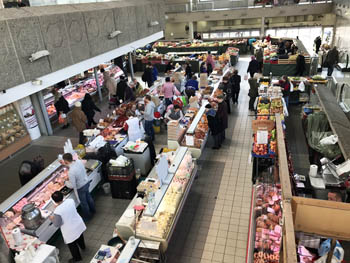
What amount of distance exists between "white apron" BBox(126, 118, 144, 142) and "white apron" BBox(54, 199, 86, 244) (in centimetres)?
388

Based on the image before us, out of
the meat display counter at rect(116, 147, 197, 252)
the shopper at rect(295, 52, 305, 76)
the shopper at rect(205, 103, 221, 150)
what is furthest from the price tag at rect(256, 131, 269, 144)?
the shopper at rect(295, 52, 305, 76)

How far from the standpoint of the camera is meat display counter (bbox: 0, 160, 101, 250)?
612 cm

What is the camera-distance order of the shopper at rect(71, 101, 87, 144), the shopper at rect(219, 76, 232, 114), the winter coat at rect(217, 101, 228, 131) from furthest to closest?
1. the shopper at rect(219, 76, 232, 114)
2. the shopper at rect(71, 101, 87, 144)
3. the winter coat at rect(217, 101, 228, 131)

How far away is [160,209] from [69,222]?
1.85 metres

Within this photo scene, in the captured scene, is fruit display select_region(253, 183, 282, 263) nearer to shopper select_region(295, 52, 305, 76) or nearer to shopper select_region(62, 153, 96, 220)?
shopper select_region(62, 153, 96, 220)

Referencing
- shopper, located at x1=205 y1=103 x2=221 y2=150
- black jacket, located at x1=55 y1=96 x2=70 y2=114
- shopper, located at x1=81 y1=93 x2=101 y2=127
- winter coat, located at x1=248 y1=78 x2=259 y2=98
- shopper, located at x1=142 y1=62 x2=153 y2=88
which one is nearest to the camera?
shopper, located at x1=205 y1=103 x2=221 y2=150

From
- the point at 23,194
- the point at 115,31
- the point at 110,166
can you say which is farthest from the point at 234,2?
the point at 23,194

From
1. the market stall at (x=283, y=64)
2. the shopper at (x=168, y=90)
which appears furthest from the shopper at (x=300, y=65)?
the shopper at (x=168, y=90)

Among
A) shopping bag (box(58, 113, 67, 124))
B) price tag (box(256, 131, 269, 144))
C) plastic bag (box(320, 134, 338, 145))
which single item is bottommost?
shopping bag (box(58, 113, 67, 124))

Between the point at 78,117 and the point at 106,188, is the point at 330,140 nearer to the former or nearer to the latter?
the point at 106,188

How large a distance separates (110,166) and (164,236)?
282 cm

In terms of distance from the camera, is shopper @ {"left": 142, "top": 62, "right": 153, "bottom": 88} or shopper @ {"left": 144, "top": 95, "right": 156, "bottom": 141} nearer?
shopper @ {"left": 144, "top": 95, "right": 156, "bottom": 141}

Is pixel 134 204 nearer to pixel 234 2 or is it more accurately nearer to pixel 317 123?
pixel 317 123

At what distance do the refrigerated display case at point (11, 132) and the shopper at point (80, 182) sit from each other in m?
5.24
